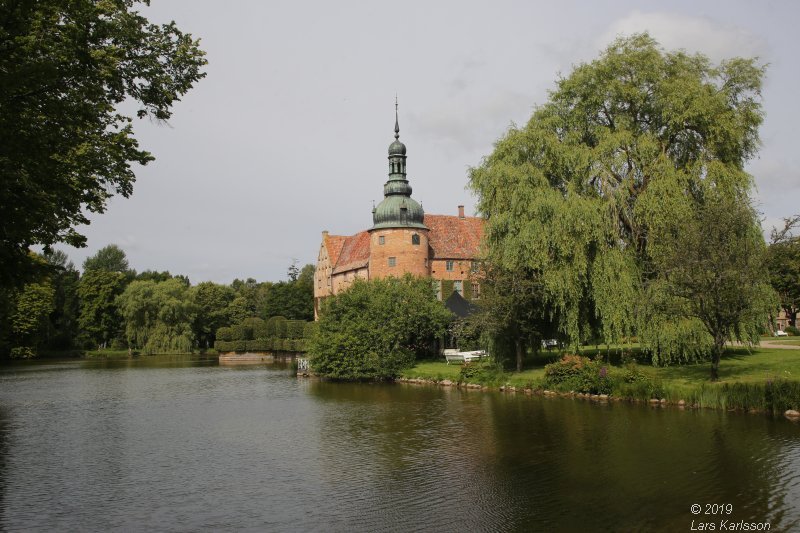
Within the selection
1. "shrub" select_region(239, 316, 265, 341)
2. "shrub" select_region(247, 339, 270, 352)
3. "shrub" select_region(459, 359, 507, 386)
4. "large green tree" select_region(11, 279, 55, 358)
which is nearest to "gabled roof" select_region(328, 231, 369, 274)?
"shrub" select_region(247, 339, 270, 352)

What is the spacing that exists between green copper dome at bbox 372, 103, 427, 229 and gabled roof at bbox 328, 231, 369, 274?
6.50 metres

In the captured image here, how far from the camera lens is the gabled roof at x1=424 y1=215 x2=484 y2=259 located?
49406 millimetres

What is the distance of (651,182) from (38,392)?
27979 mm

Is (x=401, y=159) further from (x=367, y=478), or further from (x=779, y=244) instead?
(x=367, y=478)

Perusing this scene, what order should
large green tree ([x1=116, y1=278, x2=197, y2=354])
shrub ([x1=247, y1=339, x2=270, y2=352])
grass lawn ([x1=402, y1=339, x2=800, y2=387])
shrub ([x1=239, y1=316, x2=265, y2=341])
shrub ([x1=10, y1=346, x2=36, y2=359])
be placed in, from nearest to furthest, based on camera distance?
grass lawn ([x1=402, y1=339, x2=800, y2=387]) → shrub ([x1=10, y1=346, x2=36, y2=359]) → shrub ([x1=247, y1=339, x2=270, y2=352]) → large green tree ([x1=116, y1=278, x2=197, y2=354]) → shrub ([x1=239, y1=316, x2=265, y2=341])

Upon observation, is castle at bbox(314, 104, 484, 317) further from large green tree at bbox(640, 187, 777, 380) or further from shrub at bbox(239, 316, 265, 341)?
large green tree at bbox(640, 187, 777, 380)

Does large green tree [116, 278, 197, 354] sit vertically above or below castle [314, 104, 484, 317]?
below

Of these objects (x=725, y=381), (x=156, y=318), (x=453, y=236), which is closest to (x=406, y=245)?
(x=453, y=236)

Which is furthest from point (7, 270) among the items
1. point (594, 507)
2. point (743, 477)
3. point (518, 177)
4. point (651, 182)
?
point (651, 182)

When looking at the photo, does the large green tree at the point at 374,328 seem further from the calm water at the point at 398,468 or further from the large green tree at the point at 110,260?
the large green tree at the point at 110,260

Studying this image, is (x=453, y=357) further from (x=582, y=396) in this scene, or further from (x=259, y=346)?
(x=259, y=346)

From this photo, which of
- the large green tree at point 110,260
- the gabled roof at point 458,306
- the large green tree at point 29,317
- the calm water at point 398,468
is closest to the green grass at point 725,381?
the calm water at point 398,468

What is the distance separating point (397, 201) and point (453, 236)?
26.5 ft

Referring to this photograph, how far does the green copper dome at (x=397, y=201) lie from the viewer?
44.4m
